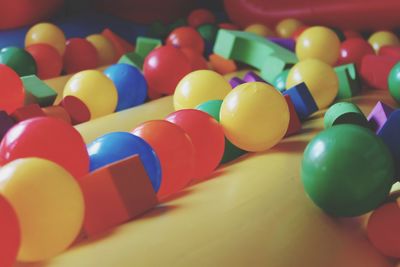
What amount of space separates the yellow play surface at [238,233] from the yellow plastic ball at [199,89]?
0.91 feet

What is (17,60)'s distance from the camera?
131cm

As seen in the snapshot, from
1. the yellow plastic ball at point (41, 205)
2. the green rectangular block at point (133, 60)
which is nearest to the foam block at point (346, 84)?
the green rectangular block at point (133, 60)

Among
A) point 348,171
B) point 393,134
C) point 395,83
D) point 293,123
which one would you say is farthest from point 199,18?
point 348,171

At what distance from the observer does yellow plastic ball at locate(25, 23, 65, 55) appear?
5.10 feet

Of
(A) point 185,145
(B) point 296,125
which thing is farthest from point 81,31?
(A) point 185,145

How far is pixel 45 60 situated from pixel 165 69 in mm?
342

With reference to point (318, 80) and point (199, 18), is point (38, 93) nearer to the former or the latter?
point (318, 80)

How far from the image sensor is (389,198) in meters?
0.73

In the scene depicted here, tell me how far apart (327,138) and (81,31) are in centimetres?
145

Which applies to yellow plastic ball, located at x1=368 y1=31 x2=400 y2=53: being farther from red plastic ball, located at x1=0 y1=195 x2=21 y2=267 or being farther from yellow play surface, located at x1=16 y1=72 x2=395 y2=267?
red plastic ball, located at x1=0 y1=195 x2=21 y2=267

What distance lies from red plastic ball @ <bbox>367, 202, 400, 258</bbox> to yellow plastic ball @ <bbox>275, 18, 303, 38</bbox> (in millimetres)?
1374

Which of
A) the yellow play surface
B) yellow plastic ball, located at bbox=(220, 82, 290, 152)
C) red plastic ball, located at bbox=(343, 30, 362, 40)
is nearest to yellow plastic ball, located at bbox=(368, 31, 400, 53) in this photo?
red plastic ball, located at bbox=(343, 30, 362, 40)

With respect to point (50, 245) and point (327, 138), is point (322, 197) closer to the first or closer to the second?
point (327, 138)

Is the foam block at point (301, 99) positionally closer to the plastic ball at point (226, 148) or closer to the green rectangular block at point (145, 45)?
the plastic ball at point (226, 148)
